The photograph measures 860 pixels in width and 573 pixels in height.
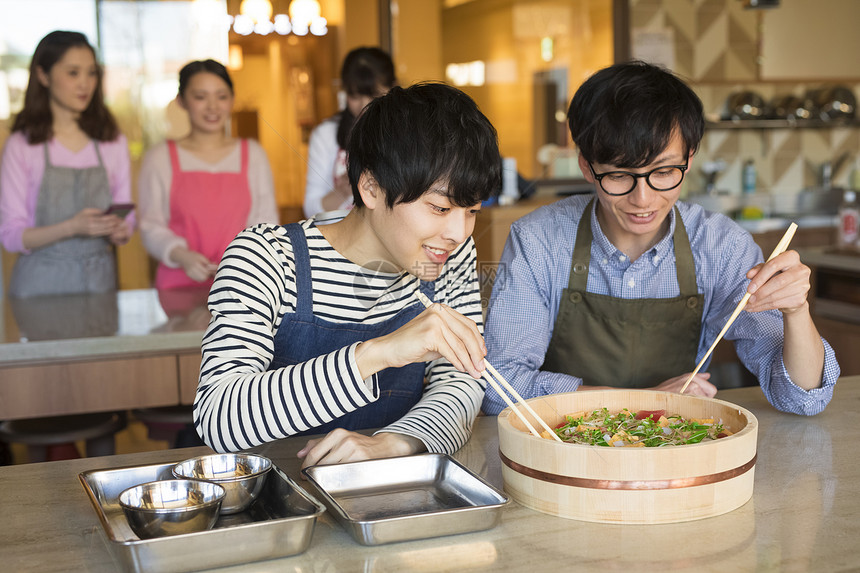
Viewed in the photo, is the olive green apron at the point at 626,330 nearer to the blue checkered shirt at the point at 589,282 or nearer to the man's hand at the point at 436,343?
the blue checkered shirt at the point at 589,282

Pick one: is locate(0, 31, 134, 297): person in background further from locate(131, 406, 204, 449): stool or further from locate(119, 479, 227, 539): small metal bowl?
locate(119, 479, 227, 539): small metal bowl

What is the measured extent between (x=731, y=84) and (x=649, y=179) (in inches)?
161

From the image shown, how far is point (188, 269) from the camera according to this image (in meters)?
2.94

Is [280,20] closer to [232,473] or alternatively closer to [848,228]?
[848,228]

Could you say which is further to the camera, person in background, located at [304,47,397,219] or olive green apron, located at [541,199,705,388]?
person in background, located at [304,47,397,219]

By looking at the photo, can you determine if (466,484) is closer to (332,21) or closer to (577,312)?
(577,312)

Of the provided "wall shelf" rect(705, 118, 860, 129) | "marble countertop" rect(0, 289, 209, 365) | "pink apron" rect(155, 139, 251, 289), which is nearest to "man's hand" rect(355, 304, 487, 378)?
"marble countertop" rect(0, 289, 209, 365)

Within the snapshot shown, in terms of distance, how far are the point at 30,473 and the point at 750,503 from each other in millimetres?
1048

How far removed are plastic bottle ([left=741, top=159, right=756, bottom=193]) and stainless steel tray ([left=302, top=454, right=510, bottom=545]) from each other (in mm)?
4731

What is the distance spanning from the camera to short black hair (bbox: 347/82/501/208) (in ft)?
4.43

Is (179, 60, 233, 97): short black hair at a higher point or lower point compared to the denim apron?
higher

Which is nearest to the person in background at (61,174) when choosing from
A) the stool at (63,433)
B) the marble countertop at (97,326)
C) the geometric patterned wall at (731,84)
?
the marble countertop at (97,326)

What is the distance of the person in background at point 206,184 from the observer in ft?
10.7

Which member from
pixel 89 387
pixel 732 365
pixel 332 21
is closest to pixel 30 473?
A: pixel 89 387
